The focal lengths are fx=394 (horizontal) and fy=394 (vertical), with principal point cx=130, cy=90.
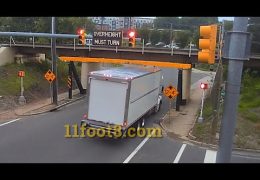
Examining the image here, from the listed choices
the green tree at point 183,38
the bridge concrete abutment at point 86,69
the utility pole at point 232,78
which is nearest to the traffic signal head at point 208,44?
the utility pole at point 232,78

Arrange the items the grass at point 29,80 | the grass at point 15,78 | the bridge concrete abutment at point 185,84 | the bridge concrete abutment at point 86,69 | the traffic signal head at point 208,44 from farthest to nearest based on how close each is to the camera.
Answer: the bridge concrete abutment at point 86,69 → the bridge concrete abutment at point 185,84 → the grass at point 29,80 → the grass at point 15,78 → the traffic signal head at point 208,44

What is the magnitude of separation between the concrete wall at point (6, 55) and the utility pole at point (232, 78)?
110 ft

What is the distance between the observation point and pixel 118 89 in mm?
18562

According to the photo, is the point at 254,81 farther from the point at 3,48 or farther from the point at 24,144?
the point at 24,144

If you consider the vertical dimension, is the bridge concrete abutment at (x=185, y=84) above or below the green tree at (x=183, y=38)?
below

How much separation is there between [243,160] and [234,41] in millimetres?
12622

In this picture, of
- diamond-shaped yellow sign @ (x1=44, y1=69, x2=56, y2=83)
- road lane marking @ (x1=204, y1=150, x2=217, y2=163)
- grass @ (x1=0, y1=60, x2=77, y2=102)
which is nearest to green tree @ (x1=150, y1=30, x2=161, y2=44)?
grass @ (x1=0, y1=60, x2=77, y2=102)

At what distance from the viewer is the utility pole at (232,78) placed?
→ 602cm

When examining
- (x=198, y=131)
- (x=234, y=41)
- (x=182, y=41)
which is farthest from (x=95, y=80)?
(x=182, y=41)

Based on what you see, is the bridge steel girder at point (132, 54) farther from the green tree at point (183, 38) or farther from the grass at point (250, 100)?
the green tree at point (183, 38)

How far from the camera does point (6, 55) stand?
1492 inches

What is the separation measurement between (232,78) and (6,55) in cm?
3471

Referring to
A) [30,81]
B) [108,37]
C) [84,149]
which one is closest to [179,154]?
[84,149]
